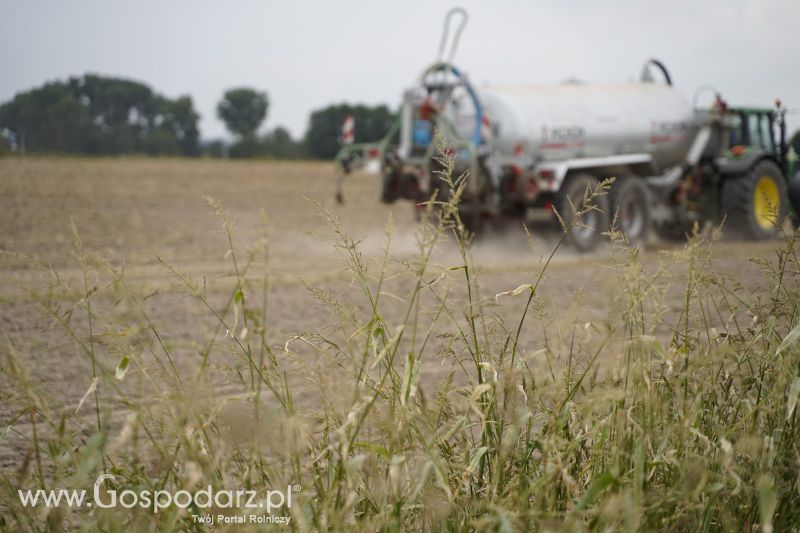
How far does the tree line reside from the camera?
17.8 meters

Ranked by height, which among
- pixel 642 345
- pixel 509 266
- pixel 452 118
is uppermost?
pixel 452 118

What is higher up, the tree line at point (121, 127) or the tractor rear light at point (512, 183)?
the tree line at point (121, 127)

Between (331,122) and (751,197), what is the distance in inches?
2026

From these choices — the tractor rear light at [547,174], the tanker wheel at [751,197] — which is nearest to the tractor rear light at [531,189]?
the tractor rear light at [547,174]

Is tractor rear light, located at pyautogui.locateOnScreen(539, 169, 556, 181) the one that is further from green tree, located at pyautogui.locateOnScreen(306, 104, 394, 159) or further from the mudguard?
green tree, located at pyautogui.locateOnScreen(306, 104, 394, 159)

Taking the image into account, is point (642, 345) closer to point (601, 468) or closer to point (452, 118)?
point (601, 468)

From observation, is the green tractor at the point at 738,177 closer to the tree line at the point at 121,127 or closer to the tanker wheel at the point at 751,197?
the tanker wheel at the point at 751,197

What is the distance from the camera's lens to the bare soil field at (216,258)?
2.56 metres

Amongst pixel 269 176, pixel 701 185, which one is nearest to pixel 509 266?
pixel 701 185

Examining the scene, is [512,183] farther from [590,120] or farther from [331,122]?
[331,122]

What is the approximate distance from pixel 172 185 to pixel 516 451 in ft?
55.5

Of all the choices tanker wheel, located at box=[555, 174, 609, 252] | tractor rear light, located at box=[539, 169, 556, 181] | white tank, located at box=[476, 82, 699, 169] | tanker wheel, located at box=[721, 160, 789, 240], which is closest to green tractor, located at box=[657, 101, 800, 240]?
tanker wheel, located at box=[721, 160, 789, 240]

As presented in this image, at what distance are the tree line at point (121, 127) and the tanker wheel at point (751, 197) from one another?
31.2 ft

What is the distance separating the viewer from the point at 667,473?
7.09 ft
